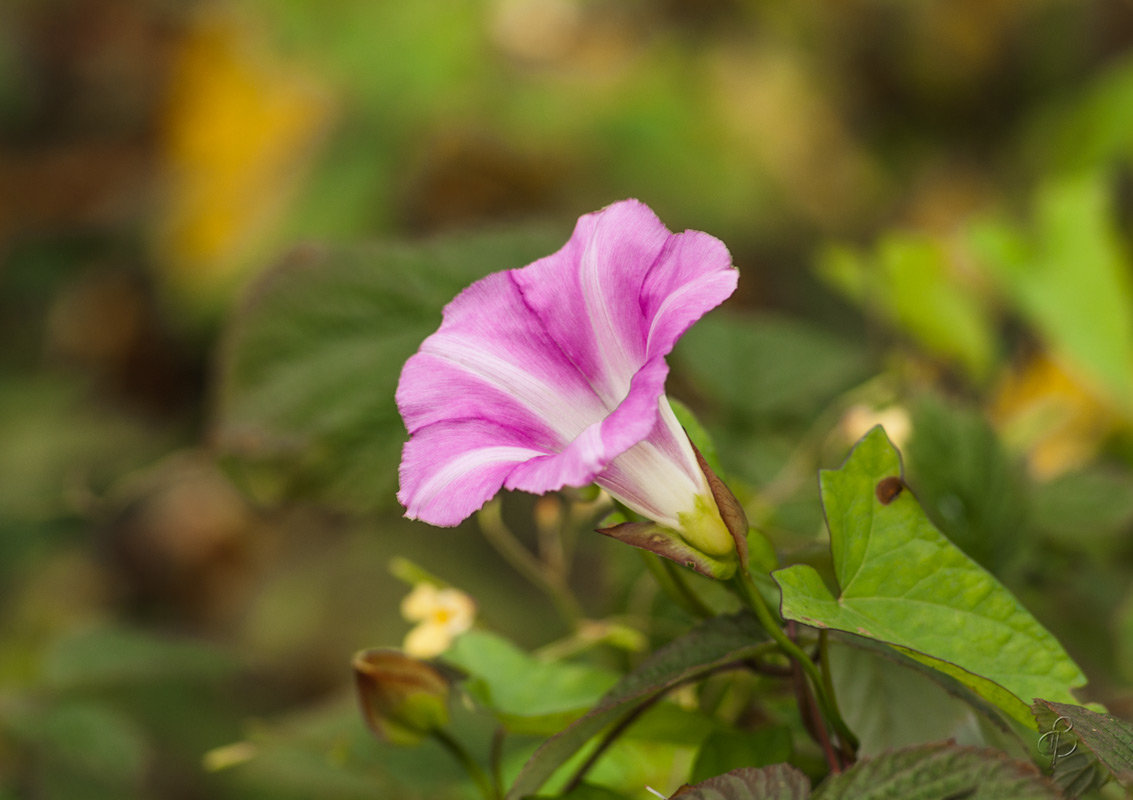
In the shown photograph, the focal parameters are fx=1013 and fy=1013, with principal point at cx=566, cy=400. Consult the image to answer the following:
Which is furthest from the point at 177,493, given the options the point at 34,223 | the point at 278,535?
the point at 34,223

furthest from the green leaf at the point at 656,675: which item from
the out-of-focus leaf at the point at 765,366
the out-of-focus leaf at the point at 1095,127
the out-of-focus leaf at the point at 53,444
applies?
the out-of-focus leaf at the point at 1095,127

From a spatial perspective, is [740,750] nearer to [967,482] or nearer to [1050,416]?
[967,482]

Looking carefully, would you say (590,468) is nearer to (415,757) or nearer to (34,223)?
(415,757)

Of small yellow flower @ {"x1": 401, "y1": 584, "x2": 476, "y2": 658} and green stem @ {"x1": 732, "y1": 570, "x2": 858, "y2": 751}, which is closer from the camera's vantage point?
green stem @ {"x1": 732, "y1": 570, "x2": 858, "y2": 751}

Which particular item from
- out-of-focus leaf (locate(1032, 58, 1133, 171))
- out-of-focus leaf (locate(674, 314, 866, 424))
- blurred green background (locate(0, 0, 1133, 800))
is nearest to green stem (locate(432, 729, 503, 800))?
out-of-focus leaf (locate(674, 314, 866, 424))

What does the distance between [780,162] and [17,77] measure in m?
1.58

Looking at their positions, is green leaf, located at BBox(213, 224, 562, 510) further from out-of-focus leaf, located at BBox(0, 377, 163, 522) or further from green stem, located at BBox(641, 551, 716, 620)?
out-of-focus leaf, located at BBox(0, 377, 163, 522)

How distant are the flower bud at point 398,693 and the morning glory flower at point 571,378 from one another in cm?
11

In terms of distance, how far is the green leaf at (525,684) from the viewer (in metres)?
0.43

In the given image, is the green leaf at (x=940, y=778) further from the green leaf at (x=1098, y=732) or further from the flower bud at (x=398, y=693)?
the flower bud at (x=398, y=693)

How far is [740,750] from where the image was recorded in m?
0.39

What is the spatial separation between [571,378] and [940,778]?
0.19m

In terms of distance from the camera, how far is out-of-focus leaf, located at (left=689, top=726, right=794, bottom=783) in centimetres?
38

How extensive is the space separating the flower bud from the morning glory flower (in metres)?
0.11
